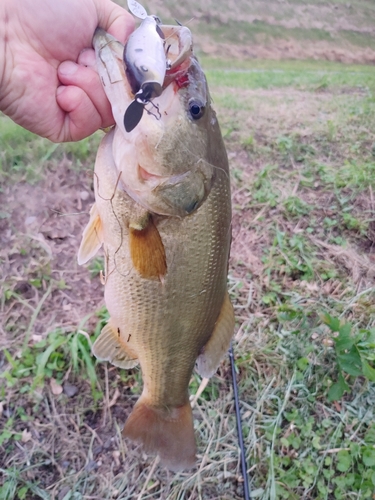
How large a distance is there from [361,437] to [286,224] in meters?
1.62

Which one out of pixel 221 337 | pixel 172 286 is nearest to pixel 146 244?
pixel 172 286

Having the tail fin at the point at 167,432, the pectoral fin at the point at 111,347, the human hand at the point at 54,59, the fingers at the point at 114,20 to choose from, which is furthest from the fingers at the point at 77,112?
the tail fin at the point at 167,432

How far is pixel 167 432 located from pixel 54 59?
1.66m

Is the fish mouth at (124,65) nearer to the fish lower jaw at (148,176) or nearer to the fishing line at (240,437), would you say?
the fish lower jaw at (148,176)

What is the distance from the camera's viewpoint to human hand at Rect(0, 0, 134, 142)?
1.51 meters

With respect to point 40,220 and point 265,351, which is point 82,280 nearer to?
point 40,220

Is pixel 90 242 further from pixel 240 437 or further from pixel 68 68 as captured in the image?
pixel 240 437

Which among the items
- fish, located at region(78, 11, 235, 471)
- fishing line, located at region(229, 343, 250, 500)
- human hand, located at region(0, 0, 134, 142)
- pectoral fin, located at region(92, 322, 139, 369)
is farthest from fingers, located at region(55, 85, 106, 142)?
fishing line, located at region(229, 343, 250, 500)

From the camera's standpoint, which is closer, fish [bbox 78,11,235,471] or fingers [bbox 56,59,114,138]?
fish [bbox 78,11,235,471]

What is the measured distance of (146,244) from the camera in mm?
1525

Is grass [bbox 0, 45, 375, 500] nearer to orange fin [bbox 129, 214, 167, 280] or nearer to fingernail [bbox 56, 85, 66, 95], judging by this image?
orange fin [bbox 129, 214, 167, 280]

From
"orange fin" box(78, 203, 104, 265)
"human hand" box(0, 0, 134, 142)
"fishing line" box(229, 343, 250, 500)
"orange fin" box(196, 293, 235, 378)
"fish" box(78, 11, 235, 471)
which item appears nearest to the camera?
"fish" box(78, 11, 235, 471)

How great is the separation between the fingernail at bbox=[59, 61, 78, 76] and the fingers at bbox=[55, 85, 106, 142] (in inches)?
2.1

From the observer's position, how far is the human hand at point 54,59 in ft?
4.96
